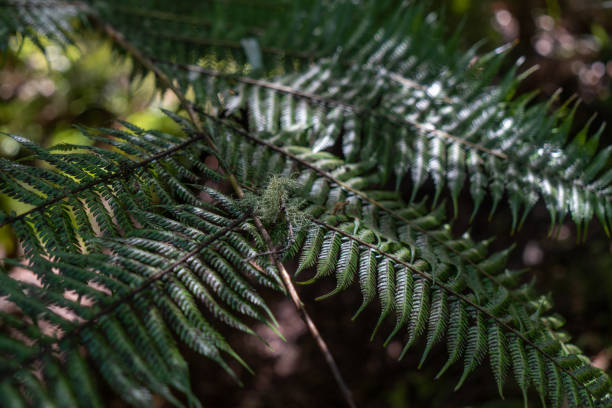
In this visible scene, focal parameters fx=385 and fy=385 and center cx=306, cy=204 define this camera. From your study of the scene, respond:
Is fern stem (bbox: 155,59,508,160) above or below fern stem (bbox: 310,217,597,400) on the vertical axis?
above

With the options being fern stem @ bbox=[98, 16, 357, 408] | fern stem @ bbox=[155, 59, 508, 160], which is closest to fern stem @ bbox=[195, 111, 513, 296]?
fern stem @ bbox=[98, 16, 357, 408]

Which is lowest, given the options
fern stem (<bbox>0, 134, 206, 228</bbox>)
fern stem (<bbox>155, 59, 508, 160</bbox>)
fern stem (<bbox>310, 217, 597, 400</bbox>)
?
fern stem (<bbox>310, 217, 597, 400</bbox>)

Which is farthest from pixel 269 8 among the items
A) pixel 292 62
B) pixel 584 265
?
pixel 584 265

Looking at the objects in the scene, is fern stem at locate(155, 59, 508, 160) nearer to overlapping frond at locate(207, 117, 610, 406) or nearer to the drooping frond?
the drooping frond

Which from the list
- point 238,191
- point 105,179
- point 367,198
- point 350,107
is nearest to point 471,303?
point 367,198

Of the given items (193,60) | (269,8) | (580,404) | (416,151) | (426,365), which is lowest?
(426,365)

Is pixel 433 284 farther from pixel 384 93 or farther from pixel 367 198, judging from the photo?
pixel 384 93

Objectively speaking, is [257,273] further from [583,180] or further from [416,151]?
[583,180]

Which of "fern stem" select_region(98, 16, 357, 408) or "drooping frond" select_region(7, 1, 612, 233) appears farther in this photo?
"drooping frond" select_region(7, 1, 612, 233)

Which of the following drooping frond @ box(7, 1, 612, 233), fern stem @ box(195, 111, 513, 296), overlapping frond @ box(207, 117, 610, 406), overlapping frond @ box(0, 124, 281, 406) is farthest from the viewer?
drooping frond @ box(7, 1, 612, 233)

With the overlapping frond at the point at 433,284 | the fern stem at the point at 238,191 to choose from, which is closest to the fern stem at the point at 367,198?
the overlapping frond at the point at 433,284
